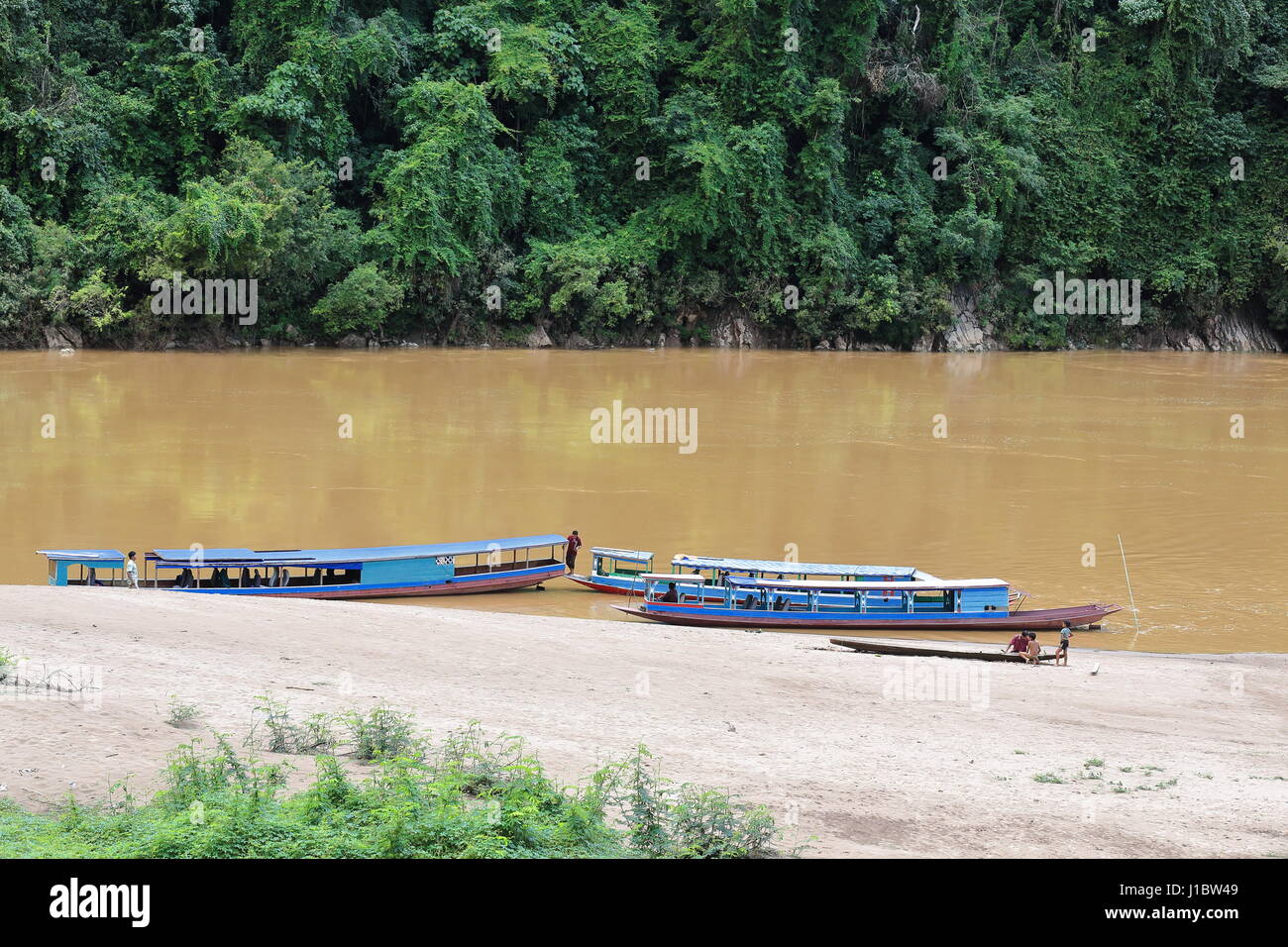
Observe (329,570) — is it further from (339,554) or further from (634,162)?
(634,162)

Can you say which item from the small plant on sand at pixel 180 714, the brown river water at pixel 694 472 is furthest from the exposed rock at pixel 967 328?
the small plant on sand at pixel 180 714

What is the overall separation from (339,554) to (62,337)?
27.3 meters

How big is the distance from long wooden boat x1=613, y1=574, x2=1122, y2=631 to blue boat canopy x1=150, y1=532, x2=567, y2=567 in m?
2.12

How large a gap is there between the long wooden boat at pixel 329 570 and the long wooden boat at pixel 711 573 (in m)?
0.73

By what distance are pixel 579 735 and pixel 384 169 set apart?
1483 inches

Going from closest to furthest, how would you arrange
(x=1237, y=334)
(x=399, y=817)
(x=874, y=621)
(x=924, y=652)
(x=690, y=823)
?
1. (x=399, y=817)
2. (x=690, y=823)
3. (x=924, y=652)
4. (x=874, y=621)
5. (x=1237, y=334)

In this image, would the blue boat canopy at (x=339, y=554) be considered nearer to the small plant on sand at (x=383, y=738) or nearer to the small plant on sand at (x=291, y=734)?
the small plant on sand at (x=291, y=734)

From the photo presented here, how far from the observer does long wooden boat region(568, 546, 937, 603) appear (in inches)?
682

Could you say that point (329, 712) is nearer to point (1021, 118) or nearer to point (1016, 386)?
point (1016, 386)

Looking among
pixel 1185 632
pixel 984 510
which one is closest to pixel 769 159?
pixel 984 510

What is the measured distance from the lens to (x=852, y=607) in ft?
56.1

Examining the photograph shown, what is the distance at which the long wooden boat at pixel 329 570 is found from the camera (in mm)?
16594

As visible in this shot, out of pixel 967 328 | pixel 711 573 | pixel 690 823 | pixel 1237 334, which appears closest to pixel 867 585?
pixel 711 573

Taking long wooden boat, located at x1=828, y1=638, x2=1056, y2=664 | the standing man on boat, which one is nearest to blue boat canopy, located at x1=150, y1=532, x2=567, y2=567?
the standing man on boat
